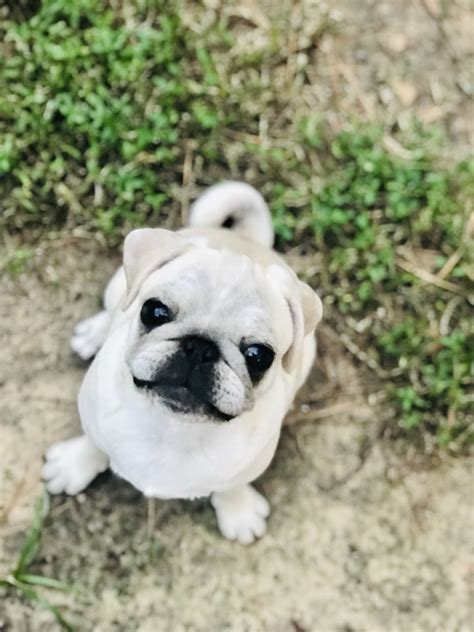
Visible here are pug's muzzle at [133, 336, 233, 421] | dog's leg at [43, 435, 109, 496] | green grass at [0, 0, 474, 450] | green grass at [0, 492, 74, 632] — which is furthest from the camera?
green grass at [0, 0, 474, 450]

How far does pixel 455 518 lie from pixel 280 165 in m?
2.02

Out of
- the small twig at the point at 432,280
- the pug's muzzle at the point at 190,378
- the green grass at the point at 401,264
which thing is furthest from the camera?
the small twig at the point at 432,280

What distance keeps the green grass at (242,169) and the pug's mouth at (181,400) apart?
164 cm

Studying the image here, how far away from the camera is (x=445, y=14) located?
510 centimetres

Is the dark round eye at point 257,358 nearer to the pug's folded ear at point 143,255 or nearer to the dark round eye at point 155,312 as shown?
the dark round eye at point 155,312

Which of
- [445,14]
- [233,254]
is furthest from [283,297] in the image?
[445,14]

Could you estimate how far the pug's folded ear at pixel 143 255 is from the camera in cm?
299

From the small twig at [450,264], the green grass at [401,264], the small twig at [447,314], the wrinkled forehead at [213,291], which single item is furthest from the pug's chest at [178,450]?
the small twig at [450,264]

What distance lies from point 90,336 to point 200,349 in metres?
1.41

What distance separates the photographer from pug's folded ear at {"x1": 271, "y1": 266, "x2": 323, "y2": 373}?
120 inches

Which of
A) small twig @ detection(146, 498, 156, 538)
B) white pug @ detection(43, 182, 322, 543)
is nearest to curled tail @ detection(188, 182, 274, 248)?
white pug @ detection(43, 182, 322, 543)

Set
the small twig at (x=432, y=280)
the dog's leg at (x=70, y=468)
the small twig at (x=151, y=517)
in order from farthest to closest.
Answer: the small twig at (x=432, y=280) → the small twig at (x=151, y=517) → the dog's leg at (x=70, y=468)

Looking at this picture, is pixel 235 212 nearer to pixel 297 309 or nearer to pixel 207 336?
pixel 297 309

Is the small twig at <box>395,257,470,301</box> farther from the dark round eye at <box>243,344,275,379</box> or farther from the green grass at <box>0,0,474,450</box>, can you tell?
the dark round eye at <box>243,344,275,379</box>
